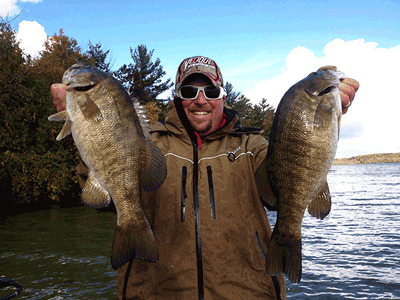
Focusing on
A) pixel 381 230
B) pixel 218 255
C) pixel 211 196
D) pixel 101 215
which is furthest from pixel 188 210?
pixel 101 215

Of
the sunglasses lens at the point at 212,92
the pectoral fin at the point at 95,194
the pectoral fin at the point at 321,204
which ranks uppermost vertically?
the sunglasses lens at the point at 212,92

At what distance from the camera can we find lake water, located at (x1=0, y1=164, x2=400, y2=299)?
812 centimetres

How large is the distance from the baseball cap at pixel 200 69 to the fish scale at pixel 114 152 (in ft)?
3.92

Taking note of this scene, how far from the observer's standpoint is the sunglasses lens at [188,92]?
11.4 feet

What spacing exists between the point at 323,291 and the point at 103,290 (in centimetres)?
541

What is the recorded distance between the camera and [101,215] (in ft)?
58.9

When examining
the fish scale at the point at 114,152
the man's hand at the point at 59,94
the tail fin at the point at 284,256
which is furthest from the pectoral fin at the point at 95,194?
the tail fin at the point at 284,256

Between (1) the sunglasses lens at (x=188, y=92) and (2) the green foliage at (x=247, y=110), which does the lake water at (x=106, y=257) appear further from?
(2) the green foliage at (x=247, y=110)

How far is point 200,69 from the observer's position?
3.54m

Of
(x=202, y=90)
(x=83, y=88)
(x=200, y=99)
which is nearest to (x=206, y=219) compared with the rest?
(x=200, y=99)

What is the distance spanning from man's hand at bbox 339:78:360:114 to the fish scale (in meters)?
1.60

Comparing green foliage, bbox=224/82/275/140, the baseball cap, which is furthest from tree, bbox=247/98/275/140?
the baseball cap

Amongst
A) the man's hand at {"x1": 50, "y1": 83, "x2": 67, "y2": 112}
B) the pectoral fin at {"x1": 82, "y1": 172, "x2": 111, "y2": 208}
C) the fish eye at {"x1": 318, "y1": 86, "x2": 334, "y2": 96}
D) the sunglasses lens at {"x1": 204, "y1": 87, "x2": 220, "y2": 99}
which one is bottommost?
the pectoral fin at {"x1": 82, "y1": 172, "x2": 111, "y2": 208}

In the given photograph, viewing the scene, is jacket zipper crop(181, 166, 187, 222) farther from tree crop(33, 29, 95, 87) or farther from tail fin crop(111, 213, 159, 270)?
tree crop(33, 29, 95, 87)
